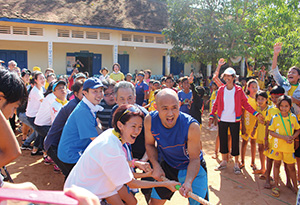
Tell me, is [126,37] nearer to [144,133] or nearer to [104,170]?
[144,133]

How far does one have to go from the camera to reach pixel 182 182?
3.21m

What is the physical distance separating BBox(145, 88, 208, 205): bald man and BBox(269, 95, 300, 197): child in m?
1.93

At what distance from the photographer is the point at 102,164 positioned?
2311mm

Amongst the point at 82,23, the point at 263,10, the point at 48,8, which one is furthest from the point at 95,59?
the point at 263,10

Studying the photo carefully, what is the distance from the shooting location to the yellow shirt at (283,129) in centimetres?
439

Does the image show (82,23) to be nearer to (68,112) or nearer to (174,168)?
(68,112)

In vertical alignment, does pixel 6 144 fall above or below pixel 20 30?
below

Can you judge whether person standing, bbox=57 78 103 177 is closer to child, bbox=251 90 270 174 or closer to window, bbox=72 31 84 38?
child, bbox=251 90 270 174

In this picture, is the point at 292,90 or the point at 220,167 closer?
the point at 292,90

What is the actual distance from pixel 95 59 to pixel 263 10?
10.4 metres

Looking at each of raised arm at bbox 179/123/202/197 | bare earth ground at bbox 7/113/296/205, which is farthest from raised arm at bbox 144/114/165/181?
bare earth ground at bbox 7/113/296/205

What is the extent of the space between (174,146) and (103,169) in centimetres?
104

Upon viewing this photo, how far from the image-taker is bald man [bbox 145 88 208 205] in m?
2.90

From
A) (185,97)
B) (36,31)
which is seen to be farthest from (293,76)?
(36,31)
